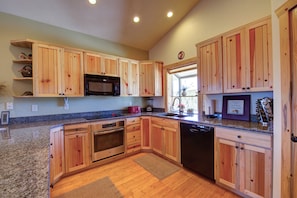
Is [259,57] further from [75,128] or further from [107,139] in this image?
[75,128]

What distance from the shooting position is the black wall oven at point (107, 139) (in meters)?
→ 2.63

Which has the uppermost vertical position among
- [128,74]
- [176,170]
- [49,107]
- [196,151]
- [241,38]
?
[241,38]

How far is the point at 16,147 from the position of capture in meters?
1.13

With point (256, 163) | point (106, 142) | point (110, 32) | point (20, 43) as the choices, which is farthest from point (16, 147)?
point (110, 32)

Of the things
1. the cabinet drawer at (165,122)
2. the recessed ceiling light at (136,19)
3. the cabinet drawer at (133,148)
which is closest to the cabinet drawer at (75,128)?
the cabinet drawer at (133,148)

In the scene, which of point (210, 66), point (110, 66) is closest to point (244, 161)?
point (210, 66)

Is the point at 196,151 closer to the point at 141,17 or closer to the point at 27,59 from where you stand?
the point at 141,17

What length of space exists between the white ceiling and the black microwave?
109 centimetres

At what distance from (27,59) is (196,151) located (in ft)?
10.5

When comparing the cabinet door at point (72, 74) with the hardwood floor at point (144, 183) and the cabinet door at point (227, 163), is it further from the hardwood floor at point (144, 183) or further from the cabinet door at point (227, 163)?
the cabinet door at point (227, 163)

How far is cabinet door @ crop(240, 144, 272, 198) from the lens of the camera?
1574 mm

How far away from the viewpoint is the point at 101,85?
291cm

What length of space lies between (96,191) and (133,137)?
4.38ft

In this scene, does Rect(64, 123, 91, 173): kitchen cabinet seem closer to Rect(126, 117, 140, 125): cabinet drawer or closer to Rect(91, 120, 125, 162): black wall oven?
Rect(91, 120, 125, 162): black wall oven
